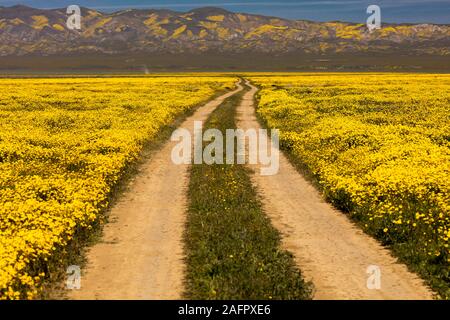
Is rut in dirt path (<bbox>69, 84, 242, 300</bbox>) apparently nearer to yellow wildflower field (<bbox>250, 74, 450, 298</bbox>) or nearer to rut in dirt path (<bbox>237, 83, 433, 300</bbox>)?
rut in dirt path (<bbox>237, 83, 433, 300</bbox>)

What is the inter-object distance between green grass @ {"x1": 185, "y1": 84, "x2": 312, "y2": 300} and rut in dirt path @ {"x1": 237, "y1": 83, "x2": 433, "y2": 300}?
1.33ft

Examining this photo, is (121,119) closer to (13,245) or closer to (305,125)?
(305,125)

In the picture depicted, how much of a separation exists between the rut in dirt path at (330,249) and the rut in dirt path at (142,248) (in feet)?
9.50

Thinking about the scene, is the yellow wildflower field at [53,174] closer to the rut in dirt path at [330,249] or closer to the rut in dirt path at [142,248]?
the rut in dirt path at [142,248]

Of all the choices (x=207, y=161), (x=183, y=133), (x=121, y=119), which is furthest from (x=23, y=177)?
(x=121, y=119)

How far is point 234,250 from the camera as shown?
1323 cm

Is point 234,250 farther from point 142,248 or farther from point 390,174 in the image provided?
point 390,174

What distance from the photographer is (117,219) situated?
1658 centimetres

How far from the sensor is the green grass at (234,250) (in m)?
11.1

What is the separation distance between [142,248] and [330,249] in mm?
4725

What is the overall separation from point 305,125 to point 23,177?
71.7ft

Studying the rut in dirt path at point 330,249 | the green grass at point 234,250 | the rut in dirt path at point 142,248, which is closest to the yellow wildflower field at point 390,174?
the rut in dirt path at point 330,249

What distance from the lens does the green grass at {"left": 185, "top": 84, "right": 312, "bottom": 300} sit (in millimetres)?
11055

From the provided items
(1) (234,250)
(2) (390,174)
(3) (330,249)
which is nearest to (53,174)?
(1) (234,250)
